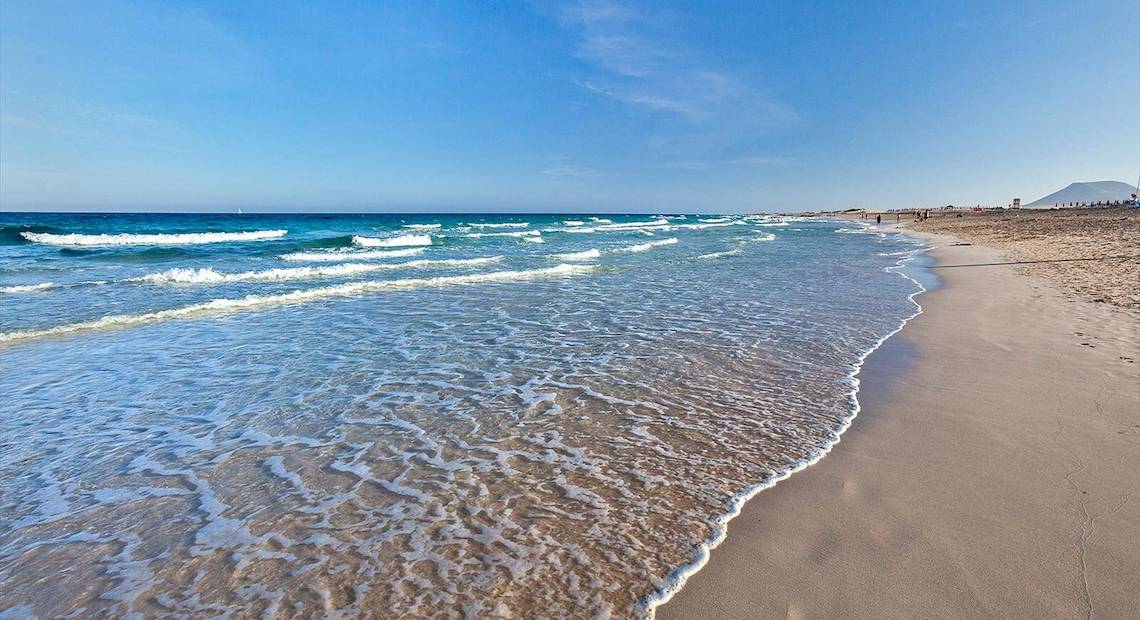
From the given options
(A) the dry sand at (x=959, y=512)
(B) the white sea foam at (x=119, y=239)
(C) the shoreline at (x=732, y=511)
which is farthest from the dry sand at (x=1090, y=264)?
(B) the white sea foam at (x=119, y=239)

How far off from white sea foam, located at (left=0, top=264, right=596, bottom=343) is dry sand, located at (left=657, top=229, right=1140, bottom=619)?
1208cm

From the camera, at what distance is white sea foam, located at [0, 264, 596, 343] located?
31.9ft

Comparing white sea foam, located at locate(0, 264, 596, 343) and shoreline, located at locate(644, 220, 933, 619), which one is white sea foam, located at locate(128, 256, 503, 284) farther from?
shoreline, located at locate(644, 220, 933, 619)

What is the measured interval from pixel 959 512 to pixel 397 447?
14.2 feet

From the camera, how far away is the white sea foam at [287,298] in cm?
971

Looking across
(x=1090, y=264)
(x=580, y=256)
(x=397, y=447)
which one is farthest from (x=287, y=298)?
(x=1090, y=264)

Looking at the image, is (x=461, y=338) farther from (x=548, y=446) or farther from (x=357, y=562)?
(x=357, y=562)

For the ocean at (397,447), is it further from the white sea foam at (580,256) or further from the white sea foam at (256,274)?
the white sea foam at (580,256)

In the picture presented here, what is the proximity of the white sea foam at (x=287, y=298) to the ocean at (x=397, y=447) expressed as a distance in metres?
0.13

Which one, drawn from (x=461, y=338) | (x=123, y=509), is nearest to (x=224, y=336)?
(x=461, y=338)

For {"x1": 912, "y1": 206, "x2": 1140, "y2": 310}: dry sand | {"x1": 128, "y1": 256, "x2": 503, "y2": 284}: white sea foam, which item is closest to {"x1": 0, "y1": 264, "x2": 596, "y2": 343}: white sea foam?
{"x1": 128, "y1": 256, "x2": 503, "y2": 284}: white sea foam

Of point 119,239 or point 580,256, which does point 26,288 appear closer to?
point 580,256

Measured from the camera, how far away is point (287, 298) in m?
13.4

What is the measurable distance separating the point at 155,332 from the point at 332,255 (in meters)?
18.5
